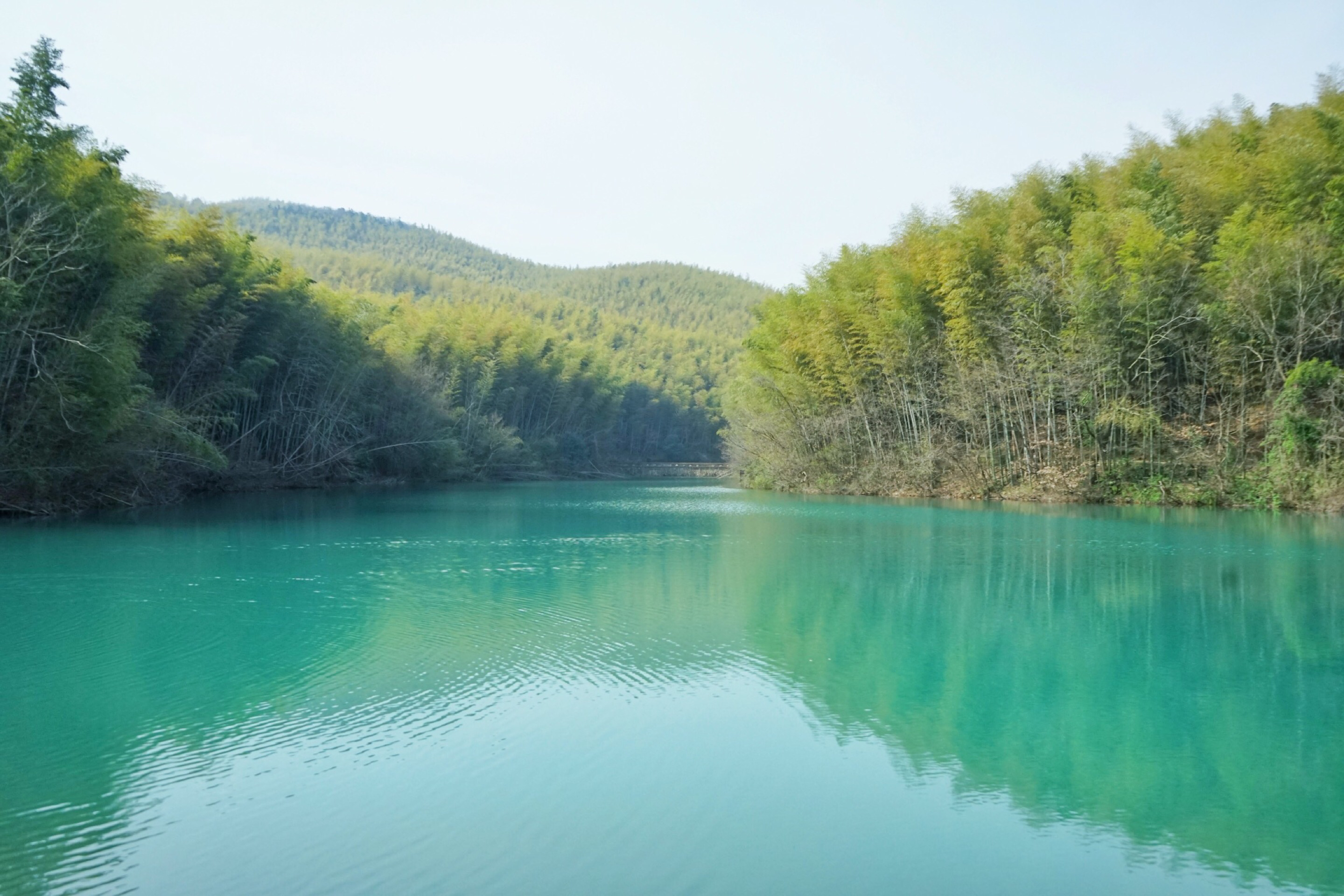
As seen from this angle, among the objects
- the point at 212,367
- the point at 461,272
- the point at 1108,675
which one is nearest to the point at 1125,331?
the point at 1108,675

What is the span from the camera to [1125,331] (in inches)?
704

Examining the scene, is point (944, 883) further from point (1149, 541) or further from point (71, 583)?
point (1149, 541)

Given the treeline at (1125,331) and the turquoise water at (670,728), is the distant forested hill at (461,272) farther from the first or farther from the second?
the turquoise water at (670,728)

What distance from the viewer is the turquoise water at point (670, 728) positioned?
3.10 metres

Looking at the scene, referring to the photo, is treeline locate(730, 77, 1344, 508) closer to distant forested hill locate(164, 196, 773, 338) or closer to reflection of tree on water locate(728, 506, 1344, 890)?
reflection of tree on water locate(728, 506, 1344, 890)

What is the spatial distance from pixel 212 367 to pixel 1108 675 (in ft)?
63.3

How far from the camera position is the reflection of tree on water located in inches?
143

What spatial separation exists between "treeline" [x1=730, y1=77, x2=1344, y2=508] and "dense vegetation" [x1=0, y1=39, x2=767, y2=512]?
1357 centimetres

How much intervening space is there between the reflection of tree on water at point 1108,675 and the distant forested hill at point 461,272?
231 ft

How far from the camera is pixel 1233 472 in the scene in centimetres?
1748

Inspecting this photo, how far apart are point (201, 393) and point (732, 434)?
17553mm

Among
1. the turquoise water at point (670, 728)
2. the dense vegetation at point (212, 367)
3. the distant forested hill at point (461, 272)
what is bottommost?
the turquoise water at point (670, 728)

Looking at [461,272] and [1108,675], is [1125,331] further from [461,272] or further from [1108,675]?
[461,272]

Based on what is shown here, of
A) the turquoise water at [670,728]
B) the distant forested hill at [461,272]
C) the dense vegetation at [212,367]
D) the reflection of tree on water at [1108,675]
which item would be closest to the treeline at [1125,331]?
the reflection of tree on water at [1108,675]
